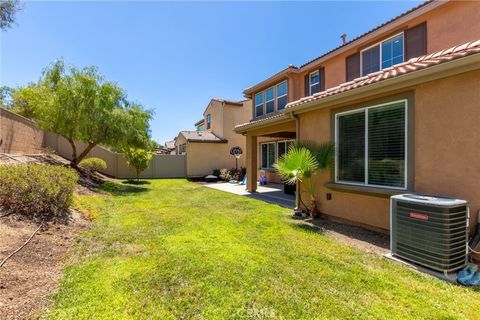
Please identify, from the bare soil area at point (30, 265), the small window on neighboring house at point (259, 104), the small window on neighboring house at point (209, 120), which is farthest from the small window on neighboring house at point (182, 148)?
the bare soil area at point (30, 265)

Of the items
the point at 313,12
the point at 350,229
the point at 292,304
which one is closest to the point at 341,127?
the point at 350,229

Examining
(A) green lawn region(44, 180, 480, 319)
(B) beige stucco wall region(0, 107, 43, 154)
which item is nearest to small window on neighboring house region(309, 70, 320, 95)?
(A) green lawn region(44, 180, 480, 319)

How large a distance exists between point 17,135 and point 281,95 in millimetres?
15496

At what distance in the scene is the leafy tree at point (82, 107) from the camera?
12531mm

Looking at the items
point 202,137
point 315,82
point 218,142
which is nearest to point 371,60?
point 315,82

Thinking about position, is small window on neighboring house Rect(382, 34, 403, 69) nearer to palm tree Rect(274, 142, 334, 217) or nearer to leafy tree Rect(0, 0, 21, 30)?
palm tree Rect(274, 142, 334, 217)

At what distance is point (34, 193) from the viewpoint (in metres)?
6.12

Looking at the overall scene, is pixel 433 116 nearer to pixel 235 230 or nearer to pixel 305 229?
pixel 305 229

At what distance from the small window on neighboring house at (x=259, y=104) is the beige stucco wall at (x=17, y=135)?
13.9 meters

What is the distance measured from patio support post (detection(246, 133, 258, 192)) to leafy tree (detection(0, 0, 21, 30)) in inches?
408

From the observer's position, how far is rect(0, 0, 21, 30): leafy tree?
820 centimetres

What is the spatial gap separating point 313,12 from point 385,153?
1037 centimetres

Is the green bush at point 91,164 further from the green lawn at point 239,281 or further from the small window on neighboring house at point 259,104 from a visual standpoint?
the green lawn at point 239,281

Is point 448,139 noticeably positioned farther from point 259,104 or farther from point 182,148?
point 182,148
